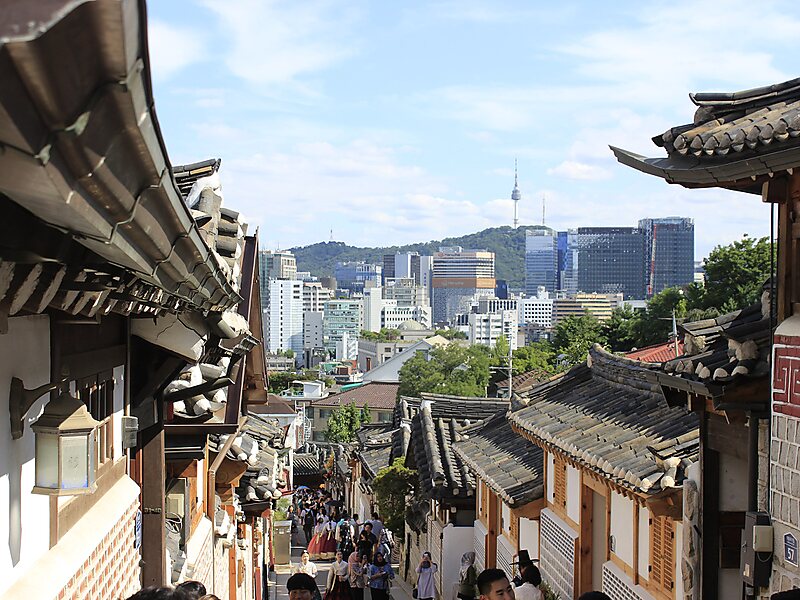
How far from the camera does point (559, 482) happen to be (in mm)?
16141

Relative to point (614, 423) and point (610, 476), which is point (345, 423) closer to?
point (614, 423)

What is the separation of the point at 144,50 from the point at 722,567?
27.8 ft

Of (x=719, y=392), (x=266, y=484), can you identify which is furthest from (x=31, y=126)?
(x=266, y=484)

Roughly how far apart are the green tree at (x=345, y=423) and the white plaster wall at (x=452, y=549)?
2358 inches

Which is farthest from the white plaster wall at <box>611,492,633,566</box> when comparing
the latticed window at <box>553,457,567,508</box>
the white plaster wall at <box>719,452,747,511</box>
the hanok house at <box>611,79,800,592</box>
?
the hanok house at <box>611,79,800,592</box>

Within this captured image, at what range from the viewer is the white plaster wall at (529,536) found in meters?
17.9

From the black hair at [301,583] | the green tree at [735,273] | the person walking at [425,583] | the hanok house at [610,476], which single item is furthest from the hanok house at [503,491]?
the green tree at [735,273]

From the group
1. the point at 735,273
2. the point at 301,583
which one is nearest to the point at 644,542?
the point at 301,583

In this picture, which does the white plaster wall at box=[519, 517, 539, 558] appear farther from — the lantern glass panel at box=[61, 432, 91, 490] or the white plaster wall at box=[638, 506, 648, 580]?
the lantern glass panel at box=[61, 432, 91, 490]

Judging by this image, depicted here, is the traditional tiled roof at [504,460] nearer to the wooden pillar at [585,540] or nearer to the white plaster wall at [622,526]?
the wooden pillar at [585,540]

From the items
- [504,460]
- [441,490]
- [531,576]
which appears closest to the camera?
[531,576]

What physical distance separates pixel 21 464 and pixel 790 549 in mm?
5153

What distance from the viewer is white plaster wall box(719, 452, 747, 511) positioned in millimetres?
8781

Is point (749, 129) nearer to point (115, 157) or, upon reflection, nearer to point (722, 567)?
point (722, 567)
